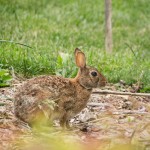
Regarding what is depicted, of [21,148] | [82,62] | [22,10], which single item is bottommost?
[21,148]

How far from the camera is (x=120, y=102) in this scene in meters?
8.15

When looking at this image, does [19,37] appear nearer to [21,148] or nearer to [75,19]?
[75,19]

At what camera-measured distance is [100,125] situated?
6805 millimetres

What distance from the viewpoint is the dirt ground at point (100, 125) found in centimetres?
564

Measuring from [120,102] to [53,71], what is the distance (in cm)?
138

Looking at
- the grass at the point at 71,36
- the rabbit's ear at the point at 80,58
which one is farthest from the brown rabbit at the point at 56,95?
the grass at the point at 71,36

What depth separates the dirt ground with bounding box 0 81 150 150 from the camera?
18.5ft

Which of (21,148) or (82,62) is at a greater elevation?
(82,62)

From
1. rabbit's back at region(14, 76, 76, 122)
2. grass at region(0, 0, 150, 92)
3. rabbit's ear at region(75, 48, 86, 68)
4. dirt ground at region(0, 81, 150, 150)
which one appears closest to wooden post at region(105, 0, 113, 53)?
grass at region(0, 0, 150, 92)

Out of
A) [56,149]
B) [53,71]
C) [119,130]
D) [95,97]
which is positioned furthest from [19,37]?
[56,149]

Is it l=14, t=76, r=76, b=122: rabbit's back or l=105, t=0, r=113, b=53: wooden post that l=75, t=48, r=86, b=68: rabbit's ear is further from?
l=105, t=0, r=113, b=53: wooden post

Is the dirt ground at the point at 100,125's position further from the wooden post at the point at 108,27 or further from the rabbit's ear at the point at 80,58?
the wooden post at the point at 108,27

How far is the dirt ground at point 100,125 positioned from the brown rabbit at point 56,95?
167 millimetres

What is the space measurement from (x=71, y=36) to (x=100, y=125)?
6636 mm
